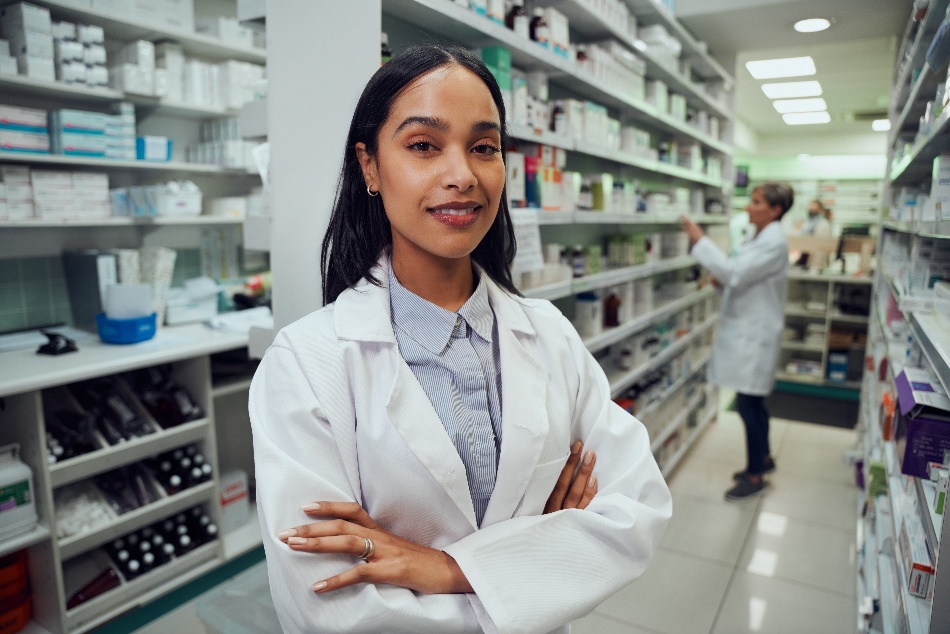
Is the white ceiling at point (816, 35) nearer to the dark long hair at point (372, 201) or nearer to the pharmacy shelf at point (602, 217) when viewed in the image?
the pharmacy shelf at point (602, 217)

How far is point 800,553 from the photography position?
11.5 ft

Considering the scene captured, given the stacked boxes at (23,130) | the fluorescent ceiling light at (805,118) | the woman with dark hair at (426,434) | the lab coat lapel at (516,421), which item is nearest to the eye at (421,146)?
the woman with dark hair at (426,434)

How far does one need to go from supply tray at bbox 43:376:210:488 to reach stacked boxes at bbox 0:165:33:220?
0.90 m

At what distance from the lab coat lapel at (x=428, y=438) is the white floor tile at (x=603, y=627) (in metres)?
1.97

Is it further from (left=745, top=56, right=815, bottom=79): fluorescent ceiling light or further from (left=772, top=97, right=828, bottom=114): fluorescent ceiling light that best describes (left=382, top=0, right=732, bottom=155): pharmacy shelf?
(left=772, top=97, right=828, bottom=114): fluorescent ceiling light

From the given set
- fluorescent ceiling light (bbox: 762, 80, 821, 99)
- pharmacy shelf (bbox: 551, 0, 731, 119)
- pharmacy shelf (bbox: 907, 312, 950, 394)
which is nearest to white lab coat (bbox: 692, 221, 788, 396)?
pharmacy shelf (bbox: 551, 0, 731, 119)

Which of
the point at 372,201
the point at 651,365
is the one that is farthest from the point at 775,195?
the point at 372,201

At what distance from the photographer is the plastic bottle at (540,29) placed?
2.60 m

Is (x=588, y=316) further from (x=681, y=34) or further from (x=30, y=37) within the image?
(x=30, y=37)

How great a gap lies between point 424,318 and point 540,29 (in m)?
1.81

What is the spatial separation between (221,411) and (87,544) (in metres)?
1.26

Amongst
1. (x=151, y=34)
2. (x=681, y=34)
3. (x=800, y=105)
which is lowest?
(x=151, y=34)

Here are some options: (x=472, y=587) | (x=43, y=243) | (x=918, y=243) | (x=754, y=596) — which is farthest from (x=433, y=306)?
(x=43, y=243)

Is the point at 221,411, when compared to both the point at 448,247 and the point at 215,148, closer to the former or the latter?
the point at 215,148
